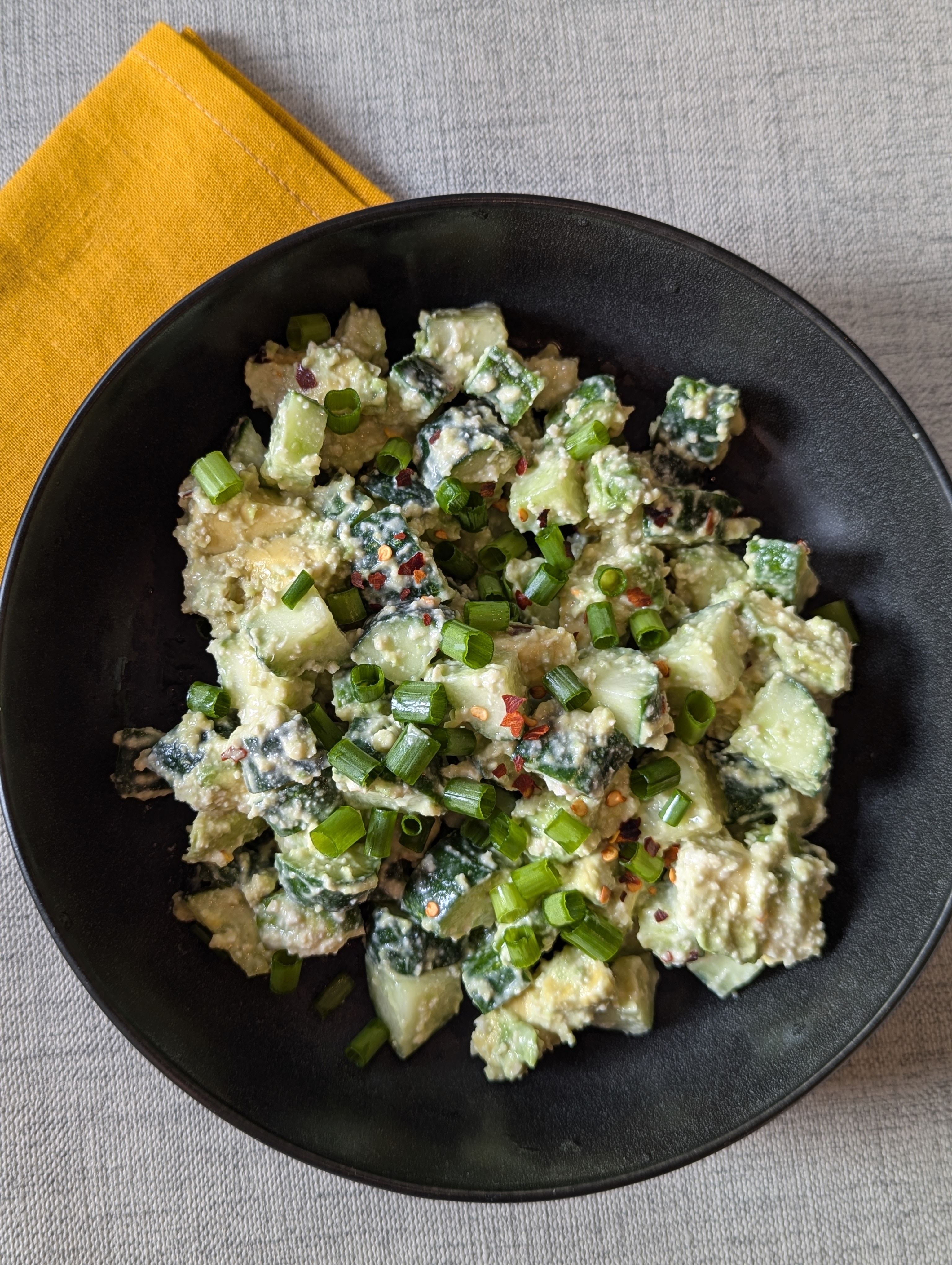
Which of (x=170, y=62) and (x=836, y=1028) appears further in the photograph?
(x=170, y=62)

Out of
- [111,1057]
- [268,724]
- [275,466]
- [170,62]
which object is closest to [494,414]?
[275,466]

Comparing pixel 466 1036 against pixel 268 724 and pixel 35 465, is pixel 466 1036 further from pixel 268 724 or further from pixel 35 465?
pixel 35 465

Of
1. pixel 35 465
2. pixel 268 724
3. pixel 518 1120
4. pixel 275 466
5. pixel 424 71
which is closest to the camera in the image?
pixel 268 724

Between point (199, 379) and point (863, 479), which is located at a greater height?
point (199, 379)

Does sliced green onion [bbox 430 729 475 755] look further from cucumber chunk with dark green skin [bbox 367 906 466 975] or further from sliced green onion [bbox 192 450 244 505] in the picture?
sliced green onion [bbox 192 450 244 505]

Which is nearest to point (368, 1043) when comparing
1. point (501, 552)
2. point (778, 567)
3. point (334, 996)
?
point (334, 996)

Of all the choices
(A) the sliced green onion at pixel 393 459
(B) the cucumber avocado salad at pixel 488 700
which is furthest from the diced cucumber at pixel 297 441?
(A) the sliced green onion at pixel 393 459
